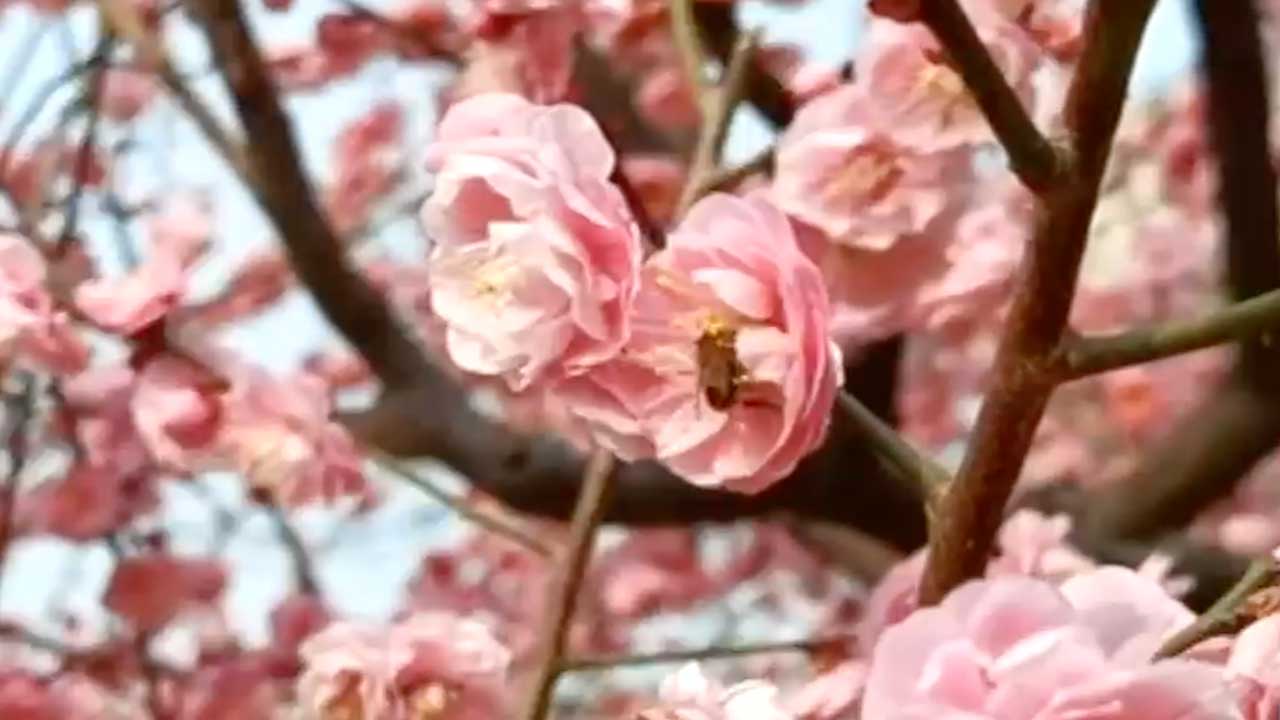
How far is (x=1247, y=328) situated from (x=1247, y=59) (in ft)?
1.75

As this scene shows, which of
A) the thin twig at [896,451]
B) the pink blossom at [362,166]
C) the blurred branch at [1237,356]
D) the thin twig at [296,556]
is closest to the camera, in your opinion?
the thin twig at [896,451]

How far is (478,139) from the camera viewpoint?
0.46 m

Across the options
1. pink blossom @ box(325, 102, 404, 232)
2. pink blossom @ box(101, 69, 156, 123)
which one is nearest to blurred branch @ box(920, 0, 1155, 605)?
pink blossom @ box(101, 69, 156, 123)

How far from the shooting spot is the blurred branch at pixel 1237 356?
36.6 inches

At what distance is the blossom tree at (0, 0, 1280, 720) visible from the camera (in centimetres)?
43

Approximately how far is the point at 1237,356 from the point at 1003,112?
639 millimetres

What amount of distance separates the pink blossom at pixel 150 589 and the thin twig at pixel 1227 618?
579 millimetres

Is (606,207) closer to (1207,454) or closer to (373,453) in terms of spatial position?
(373,453)

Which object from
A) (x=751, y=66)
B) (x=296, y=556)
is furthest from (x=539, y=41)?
(x=296, y=556)

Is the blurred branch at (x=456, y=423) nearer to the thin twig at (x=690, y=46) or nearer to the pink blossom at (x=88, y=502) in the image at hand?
the pink blossom at (x=88, y=502)

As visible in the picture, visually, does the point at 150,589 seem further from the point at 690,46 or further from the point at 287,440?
the point at 690,46

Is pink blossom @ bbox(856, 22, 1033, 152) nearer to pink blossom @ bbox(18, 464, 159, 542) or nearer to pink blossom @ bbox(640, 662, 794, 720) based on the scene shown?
pink blossom @ bbox(640, 662, 794, 720)

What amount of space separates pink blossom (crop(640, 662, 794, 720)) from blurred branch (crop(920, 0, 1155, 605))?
0.04 metres

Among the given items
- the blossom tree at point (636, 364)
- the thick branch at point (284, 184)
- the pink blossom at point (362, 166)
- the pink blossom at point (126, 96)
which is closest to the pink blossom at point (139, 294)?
the blossom tree at point (636, 364)
